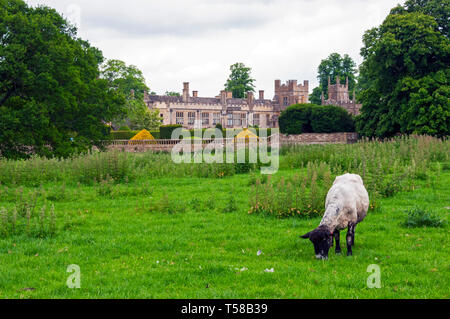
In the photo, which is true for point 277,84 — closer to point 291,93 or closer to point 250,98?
point 291,93

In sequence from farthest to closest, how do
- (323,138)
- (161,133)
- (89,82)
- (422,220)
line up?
(161,133), (323,138), (89,82), (422,220)

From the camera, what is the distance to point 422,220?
911cm

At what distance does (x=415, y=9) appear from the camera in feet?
123

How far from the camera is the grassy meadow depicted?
5734mm

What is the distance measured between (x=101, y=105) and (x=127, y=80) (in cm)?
4011

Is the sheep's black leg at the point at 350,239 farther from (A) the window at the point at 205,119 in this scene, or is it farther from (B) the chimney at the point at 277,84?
(B) the chimney at the point at 277,84

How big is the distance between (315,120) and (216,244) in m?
39.9

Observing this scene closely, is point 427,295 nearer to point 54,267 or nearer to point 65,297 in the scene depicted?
point 65,297

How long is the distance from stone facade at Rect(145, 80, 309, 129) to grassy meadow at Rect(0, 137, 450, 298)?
62409mm

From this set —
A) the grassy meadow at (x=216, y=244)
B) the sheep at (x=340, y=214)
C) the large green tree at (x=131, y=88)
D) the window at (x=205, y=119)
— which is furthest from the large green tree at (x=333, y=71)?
the sheep at (x=340, y=214)

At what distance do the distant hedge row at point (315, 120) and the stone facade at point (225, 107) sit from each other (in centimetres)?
3179

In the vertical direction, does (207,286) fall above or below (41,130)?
below

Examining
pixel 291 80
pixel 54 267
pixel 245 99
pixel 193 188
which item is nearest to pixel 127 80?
pixel 245 99

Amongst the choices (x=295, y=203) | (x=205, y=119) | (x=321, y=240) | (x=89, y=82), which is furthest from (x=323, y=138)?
(x=321, y=240)
